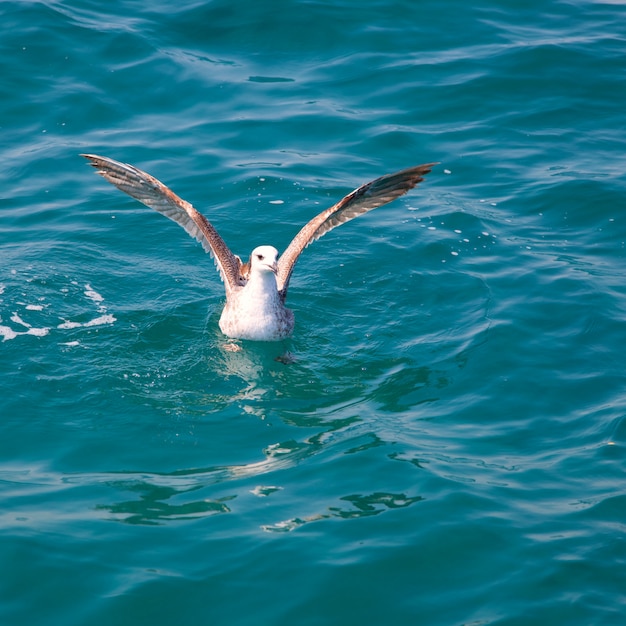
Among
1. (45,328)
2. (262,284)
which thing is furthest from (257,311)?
(45,328)

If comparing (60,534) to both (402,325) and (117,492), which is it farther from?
(402,325)

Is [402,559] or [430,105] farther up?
[430,105]

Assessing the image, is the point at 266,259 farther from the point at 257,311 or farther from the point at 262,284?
the point at 257,311

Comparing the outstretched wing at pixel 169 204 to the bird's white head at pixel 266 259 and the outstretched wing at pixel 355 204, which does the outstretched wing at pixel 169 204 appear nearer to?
the outstretched wing at pixel 355 204

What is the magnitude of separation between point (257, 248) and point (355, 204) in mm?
1333

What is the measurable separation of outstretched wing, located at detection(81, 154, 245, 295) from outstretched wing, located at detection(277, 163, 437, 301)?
607 millimetres

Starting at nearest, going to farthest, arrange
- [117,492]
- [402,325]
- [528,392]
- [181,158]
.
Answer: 1. [117,492]
2. [528,392]
3. [402,325]
4. [181,158]

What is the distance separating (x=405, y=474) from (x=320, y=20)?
11267 millimetres

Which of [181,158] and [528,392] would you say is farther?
[181,158]

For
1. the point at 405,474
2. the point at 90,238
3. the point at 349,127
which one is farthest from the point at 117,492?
the point at 349,127

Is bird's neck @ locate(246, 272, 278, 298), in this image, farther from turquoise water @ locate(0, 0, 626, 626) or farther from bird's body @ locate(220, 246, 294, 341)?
turquoise water @ locate(0, 0, 626, 626)

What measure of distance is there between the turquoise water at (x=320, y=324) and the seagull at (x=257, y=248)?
0.31 metres

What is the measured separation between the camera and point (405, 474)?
8188 millimetres

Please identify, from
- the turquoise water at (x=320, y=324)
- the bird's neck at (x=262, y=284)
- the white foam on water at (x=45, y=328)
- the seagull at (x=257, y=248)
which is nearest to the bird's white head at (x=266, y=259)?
the seagull at (x=257, y=248)
